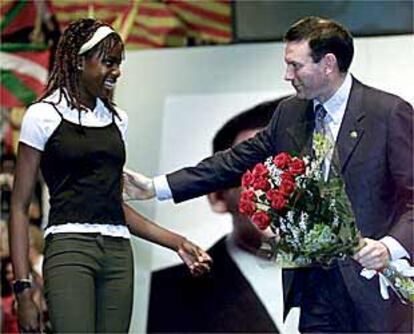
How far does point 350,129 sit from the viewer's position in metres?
2.74

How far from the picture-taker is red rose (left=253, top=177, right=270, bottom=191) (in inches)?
100

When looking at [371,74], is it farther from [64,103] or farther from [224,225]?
[64,103]

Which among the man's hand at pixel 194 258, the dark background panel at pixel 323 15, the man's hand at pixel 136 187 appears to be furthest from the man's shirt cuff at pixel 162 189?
the dark background panel at pixel 323 15

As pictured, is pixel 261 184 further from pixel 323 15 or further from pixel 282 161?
pixel 323 15

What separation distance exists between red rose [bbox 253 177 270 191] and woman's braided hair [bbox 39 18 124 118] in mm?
407

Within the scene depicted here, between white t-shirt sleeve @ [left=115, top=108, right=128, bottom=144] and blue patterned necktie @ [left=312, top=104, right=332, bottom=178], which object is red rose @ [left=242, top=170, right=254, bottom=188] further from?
white t-shirt sleeve @ [left=115, top=108, right=128, bottom=144]

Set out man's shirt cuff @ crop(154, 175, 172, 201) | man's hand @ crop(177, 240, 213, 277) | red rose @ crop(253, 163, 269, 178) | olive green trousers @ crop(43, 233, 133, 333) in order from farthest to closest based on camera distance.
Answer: man's shirt cuff @ crop(154, 175, 172, 201) → man's hand @ crop(177, 240, 213, 277) → red rose @ crop(253, 163, 269, 178) → olive green trousers @ crop(43, 233, 133, 333)

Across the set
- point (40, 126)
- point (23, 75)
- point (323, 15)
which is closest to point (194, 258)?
point (40, 126)

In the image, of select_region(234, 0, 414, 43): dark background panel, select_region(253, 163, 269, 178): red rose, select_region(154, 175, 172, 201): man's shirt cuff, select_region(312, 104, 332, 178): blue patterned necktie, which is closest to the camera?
select_region(253, 163, 269, 178): red rose

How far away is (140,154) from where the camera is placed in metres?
4.08

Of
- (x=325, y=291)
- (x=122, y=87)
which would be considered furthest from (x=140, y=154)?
(x=325, y=291)

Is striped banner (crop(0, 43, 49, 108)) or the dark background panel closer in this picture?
the dark background panel

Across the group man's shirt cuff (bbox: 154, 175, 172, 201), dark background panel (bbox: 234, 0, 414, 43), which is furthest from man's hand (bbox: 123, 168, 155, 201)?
dark background panel (bbox: 234, 0, 414, 43)

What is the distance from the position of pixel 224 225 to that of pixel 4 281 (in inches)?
36.2
